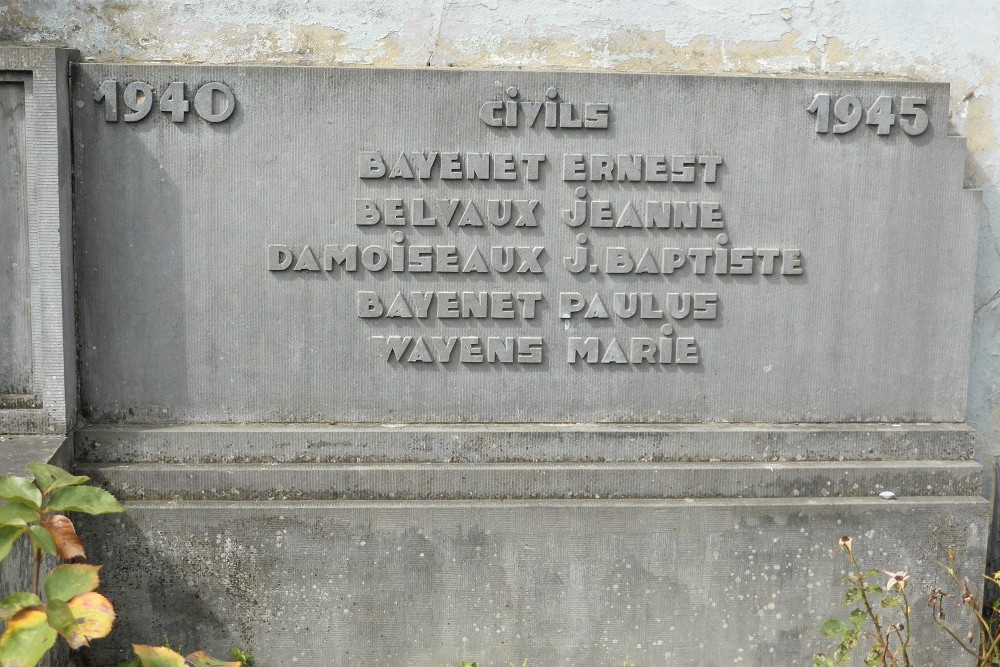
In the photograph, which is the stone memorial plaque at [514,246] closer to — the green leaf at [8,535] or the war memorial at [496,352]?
the war memorial at [496,352]

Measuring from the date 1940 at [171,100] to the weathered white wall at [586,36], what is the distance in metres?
0.21

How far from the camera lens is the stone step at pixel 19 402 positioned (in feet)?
12.3

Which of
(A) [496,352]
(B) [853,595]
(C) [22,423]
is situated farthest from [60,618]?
(B) [853,595]

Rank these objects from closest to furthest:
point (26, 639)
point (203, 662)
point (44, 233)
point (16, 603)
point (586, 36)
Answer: point (26, 639) → point (16, 603) → point (203, 662) → point (44, 233) → point (586, 36)

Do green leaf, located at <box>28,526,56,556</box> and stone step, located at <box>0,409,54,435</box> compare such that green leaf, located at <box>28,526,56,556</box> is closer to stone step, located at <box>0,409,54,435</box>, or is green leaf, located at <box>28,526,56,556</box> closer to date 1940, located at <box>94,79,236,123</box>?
stone step, located at <box>0,409,54,435</box>

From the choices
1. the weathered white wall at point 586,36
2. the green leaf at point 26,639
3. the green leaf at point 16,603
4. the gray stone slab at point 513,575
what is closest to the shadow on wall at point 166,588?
the gray stone slab at point 513,575

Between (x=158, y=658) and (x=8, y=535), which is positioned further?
(x=158, y=658)

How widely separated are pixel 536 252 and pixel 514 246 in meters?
0.09

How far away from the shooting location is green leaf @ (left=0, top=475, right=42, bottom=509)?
2770 millimetres

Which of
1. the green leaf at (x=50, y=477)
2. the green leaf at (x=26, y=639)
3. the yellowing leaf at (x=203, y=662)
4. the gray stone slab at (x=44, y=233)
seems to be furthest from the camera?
the gray stone slab at (x=44, y=233)

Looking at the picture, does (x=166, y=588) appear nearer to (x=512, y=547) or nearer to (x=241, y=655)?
(x=241, y=655)

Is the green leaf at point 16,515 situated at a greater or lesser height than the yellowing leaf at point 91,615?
greater

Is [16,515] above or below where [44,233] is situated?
below

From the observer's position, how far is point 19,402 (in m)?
3.75
